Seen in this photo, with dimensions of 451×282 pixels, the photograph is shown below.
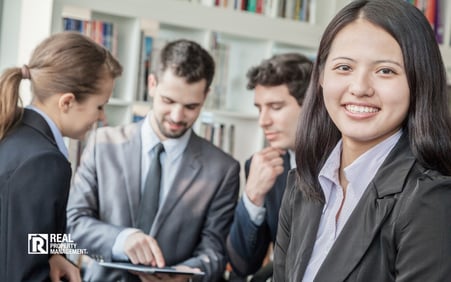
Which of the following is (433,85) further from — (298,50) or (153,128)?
(298,50)

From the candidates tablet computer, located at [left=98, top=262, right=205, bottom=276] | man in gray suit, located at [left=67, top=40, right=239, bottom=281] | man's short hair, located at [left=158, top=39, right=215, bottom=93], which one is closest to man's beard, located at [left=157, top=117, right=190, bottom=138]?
man in gray suit, located at [left=67, top=40, right=239, bottom=281]

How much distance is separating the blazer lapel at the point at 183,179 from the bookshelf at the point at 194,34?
0.77 meters

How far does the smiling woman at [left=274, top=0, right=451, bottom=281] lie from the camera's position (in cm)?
131

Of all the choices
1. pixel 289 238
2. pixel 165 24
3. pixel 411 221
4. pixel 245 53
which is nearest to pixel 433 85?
pixel 411 221

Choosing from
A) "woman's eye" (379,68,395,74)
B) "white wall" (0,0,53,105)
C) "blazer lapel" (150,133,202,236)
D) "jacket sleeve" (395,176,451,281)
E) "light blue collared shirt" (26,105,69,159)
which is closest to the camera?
"jacket sleeve" (395,176,451,281)

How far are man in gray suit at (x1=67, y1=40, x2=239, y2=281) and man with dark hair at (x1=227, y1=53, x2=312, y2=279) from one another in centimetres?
12

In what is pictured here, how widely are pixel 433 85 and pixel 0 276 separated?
4.10 feet

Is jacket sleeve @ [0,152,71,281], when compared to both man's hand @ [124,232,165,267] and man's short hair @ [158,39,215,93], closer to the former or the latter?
man's hand @ [124,232,165,267]

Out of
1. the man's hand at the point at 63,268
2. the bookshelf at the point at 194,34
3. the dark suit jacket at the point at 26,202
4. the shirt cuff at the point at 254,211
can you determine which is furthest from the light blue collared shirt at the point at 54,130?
the bookshelf at the point at 194,34

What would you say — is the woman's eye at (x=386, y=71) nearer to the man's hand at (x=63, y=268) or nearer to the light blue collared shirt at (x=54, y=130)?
the light blue collared shirt at (x=54, y=130)

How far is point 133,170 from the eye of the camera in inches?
113

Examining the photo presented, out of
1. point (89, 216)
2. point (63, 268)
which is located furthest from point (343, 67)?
point (89, 216)

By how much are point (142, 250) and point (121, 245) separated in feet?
0.31
